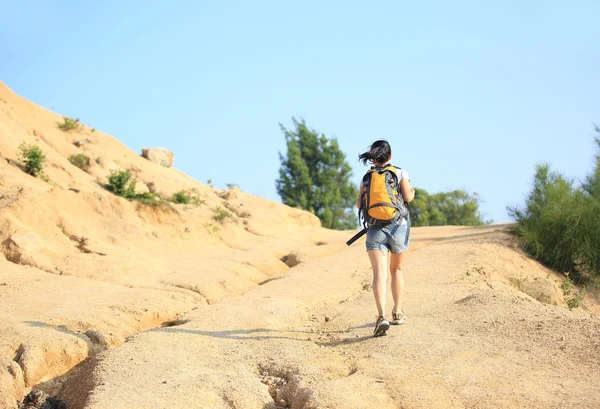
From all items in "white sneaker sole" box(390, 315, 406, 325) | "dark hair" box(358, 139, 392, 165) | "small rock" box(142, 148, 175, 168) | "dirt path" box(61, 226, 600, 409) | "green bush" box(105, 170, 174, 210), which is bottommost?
"dirt path" box(61, 226, 600, 409)

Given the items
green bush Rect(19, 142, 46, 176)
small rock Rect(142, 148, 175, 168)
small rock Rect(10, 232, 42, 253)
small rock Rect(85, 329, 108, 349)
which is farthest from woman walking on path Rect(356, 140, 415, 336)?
small rock Rect(142, 148, 175, 168)

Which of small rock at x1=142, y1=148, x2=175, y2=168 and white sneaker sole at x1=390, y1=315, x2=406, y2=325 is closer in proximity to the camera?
white sneaker sole at x1=390, y1=315, x2=406, y2=325

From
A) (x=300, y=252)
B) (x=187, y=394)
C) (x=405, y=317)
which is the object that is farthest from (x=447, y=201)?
(x=187, y=394)

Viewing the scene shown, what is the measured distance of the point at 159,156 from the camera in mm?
19453

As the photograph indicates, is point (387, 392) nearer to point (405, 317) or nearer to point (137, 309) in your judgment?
point (405, 317)

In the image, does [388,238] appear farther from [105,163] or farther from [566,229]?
[105,163]

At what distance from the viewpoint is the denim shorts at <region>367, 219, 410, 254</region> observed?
6105mm

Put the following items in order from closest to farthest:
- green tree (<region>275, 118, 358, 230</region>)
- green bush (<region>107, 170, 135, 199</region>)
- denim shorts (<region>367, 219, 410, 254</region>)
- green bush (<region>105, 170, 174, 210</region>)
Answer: denim shorts (<region>367, 219, 410, 254</region>), green bush (<region>105, 170, 174, 210</region>), green bush (<region>107, 170, 135, 199</region>), green tree (<region>275, 118, 358, 230</region>)

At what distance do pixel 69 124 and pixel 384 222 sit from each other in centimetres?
1279

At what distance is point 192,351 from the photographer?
5.90m

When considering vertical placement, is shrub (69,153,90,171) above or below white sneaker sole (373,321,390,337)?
above

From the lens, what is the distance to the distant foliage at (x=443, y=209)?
1328 inches

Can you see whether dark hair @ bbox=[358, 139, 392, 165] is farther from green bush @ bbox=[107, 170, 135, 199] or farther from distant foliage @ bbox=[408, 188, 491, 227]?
distant foliage @ bbox=[408, 188, 491, 227]

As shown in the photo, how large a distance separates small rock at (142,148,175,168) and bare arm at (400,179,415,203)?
13921mm
